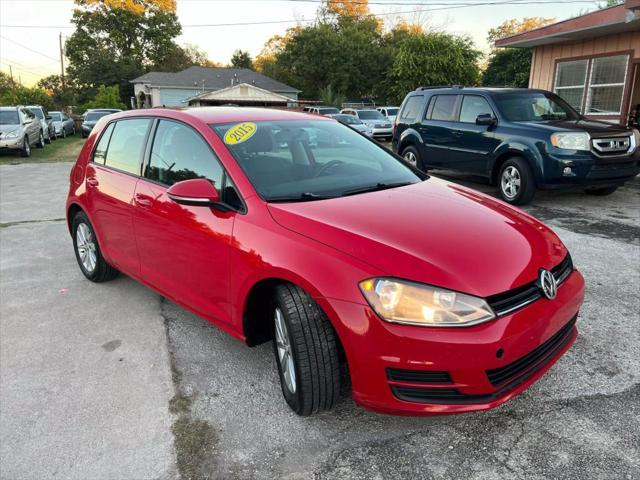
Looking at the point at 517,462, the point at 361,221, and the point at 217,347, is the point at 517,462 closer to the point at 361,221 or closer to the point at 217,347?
the point at 361,221

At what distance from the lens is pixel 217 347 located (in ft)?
11.7

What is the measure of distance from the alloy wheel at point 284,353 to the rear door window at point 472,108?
6890 millimetres

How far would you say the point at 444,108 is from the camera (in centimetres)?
944

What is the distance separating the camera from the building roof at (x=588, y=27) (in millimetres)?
10047

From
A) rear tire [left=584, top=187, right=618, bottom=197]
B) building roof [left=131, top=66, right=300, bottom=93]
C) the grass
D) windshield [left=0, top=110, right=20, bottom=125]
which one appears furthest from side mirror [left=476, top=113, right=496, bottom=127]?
building roof [left=131, top=66, right=300, bottom=93]

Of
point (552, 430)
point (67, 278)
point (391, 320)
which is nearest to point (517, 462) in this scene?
point (552, 430)

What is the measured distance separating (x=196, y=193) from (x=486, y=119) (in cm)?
652

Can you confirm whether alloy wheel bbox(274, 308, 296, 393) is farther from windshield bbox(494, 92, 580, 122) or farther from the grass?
the grass

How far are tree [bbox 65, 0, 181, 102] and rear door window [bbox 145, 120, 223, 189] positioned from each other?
61414mm

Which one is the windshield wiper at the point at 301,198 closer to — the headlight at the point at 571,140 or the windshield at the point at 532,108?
the headlight at the point at 571,140

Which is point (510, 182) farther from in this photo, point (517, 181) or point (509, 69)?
point (509, 69)

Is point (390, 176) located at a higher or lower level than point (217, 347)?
higher

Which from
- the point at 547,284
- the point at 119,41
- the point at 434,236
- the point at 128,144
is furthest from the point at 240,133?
the point at 119,41

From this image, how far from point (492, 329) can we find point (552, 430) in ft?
2.64
